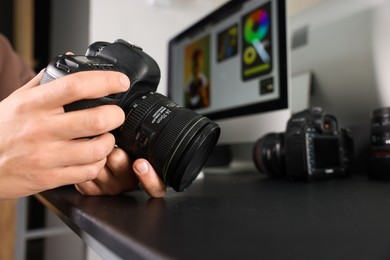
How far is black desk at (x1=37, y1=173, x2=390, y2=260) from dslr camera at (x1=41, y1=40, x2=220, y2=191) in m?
0.05

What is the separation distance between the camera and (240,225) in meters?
0.22

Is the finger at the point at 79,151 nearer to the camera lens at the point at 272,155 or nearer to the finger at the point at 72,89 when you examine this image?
the finger at the point at 72,89

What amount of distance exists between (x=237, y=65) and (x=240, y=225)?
608 mm

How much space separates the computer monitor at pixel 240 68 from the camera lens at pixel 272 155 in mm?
95

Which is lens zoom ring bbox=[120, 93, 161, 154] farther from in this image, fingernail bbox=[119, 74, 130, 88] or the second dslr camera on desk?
the second dslr camera on desk

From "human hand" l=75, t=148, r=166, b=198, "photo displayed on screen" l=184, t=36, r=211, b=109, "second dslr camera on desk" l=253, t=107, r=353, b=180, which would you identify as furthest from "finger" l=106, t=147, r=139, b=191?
"photo displayed on screen" l=184, t=36, r=211, b=109

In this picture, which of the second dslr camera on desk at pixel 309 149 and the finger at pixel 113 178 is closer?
the finger at pixel 113 178

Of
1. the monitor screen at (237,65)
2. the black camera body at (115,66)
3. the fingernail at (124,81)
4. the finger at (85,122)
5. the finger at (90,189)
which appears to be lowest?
the finger at (90,189)

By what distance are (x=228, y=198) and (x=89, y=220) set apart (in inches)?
6.3

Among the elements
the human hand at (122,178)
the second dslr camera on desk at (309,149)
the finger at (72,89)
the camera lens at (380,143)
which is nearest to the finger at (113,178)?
the human hand at (122,178)

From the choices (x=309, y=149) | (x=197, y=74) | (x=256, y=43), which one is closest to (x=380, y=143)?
(x=309, y=149)

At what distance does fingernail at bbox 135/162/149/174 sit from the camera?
355 millimetres

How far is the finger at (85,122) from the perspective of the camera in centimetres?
29

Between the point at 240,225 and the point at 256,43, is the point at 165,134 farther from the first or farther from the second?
the point at 256,43
